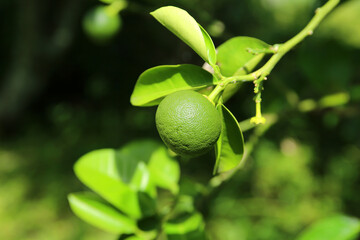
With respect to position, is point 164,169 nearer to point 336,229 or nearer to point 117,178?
point 117,178

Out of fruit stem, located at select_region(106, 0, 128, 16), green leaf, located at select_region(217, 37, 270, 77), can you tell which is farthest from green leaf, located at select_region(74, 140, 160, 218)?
fruit stem, located at select_region(106, 0, 128, 16)

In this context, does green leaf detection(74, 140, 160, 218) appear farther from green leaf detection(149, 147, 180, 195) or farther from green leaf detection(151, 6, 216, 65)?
green leaf detection(151, 6, 216, 65)

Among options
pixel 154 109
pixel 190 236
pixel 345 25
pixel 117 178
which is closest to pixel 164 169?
pixel 117 178

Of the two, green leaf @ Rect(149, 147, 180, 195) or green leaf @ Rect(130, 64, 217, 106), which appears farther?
green leaf @ Rect(149, 147, 180, 195)

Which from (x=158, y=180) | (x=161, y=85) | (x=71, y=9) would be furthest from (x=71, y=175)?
(x=161, y=85)

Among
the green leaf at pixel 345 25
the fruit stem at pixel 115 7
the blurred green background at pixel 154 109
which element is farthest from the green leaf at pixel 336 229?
the fruit stem at pixel 115 7

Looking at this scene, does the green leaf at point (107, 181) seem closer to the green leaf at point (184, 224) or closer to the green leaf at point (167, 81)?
the green leaf at point (184, 224)
